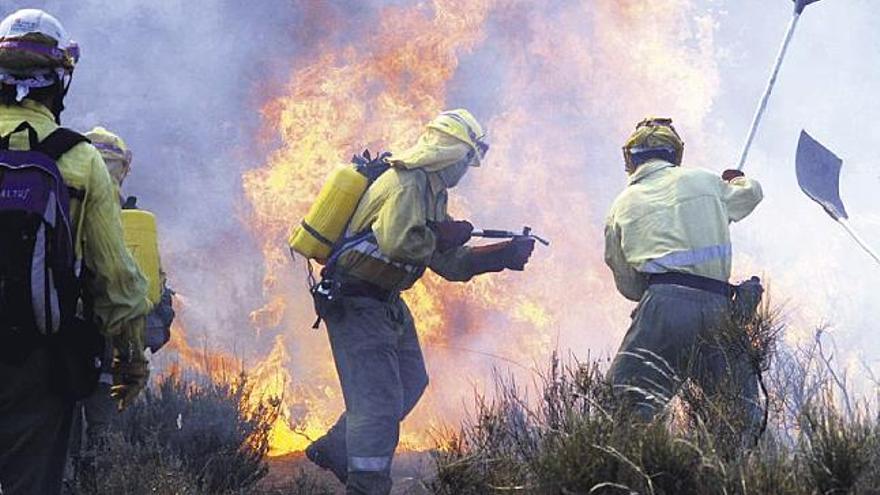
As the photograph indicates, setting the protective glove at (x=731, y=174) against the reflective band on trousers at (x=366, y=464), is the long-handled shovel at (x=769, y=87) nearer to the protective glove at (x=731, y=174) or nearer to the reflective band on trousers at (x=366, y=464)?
the protective glove at (x=731, y=174)

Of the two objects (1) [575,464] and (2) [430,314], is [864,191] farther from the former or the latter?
(1) [575,464]

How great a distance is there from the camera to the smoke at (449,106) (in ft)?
36.2

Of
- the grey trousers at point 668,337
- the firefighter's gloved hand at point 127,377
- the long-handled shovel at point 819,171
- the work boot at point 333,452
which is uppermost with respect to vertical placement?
the long-handled shovel at point 819,171

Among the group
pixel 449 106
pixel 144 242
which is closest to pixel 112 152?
pixel 144 242

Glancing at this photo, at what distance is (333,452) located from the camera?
5801 mm

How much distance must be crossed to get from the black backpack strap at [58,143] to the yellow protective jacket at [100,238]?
20 millimetres

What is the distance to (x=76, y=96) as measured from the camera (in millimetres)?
12109

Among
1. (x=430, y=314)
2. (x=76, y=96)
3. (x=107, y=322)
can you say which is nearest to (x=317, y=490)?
(x=107, y=322)

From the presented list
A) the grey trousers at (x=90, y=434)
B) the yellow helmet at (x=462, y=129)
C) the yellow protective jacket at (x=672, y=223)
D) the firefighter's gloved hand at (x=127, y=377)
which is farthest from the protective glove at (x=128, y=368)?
the yellow protective jacket at (x=672, y=223)

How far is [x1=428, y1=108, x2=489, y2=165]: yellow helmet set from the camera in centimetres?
575

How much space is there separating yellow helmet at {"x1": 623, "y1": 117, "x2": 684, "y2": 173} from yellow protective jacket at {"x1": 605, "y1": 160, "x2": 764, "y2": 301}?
0.07 metres

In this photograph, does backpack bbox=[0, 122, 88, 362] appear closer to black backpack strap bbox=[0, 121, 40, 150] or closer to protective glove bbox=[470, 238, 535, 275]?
black backpack strap bbox=[0, 121, 40, 150]

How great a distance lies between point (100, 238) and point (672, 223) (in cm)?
295

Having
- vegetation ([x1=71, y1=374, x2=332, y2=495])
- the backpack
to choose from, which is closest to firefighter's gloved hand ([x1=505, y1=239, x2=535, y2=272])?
vegetation ([x1=71, y1=374, x2=332, y2=495])
